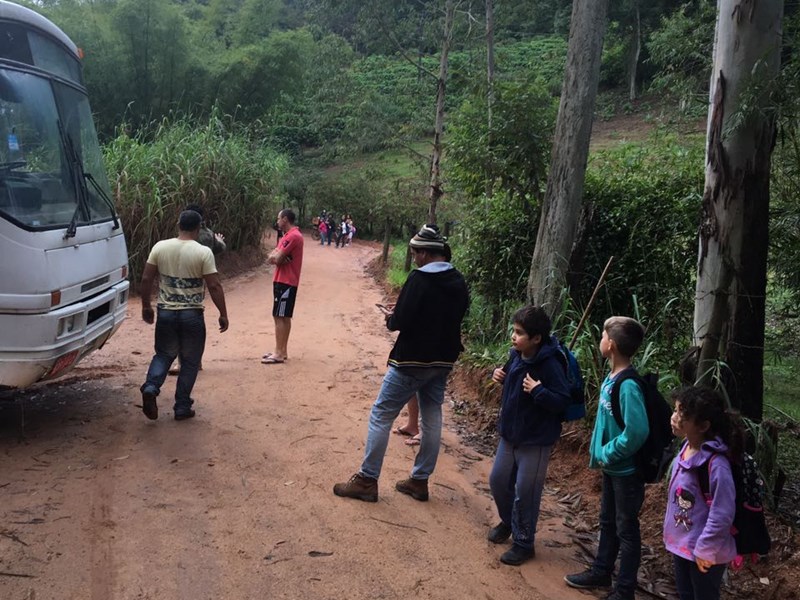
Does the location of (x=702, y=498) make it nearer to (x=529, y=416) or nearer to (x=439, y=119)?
(x=529, y=416)

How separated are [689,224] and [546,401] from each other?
446 centimetres

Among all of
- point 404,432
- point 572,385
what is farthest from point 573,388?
point 404,432

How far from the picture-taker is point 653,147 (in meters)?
9.55

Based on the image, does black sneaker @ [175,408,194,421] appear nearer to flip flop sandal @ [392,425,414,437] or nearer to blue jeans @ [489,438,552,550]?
flip flop sandal @ [392,425,414,437]

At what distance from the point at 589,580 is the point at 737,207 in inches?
102

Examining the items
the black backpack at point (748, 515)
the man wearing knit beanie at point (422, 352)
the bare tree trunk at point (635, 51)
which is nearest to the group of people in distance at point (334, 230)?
the bare tree trunk at point (635, 51)

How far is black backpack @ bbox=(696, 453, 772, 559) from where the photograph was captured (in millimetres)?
2850

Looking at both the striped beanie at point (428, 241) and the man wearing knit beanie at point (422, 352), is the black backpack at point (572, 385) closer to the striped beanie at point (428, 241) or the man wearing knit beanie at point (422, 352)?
the man wearing knit beanie at point (422, 352)

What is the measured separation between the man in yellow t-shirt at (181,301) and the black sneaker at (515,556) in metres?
3.08

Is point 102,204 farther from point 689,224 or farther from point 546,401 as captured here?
point 689,224

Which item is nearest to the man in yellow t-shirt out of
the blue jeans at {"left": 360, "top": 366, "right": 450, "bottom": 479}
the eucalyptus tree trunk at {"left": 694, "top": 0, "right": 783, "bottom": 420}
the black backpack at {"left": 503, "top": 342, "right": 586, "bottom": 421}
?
the blue jeans at {"left": 360, "top": 366, "right": 450, "bottom": 479}

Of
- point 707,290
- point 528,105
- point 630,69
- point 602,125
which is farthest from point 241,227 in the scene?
point 630,69

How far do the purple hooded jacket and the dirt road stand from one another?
2.77 ft

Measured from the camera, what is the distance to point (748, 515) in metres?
2.87
